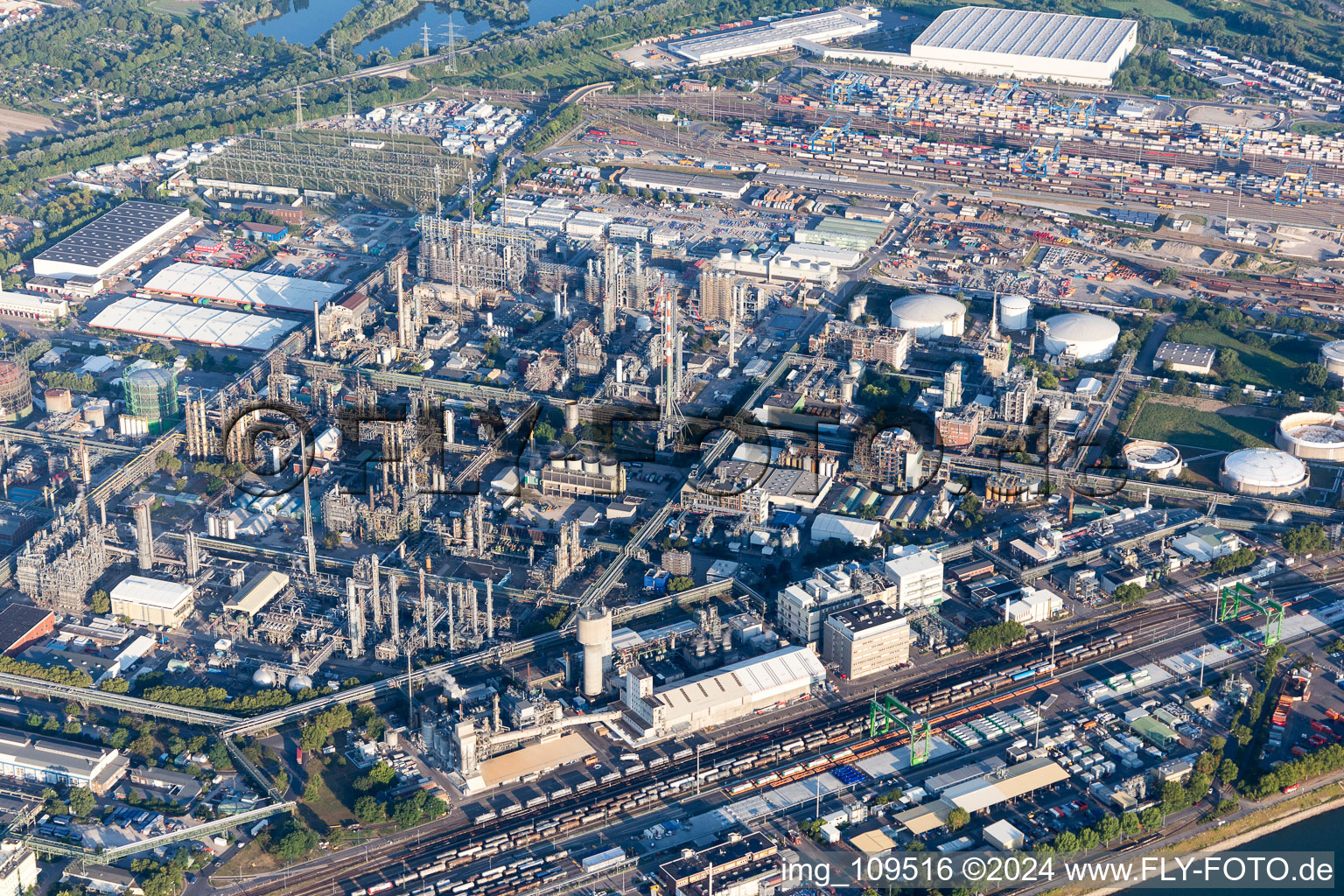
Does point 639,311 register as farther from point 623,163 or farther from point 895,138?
point 895,138

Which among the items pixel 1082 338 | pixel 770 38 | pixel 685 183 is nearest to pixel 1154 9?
pixel 770 38

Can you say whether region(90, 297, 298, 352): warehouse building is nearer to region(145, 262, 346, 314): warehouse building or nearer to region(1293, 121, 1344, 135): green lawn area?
region(145, 262, 346, 314): warehouse building

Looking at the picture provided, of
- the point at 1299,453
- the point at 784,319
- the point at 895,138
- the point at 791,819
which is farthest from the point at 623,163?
the point at 791,819

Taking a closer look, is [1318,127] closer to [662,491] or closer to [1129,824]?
[662,491]

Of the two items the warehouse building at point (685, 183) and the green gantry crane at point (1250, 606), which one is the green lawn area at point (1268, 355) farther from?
the warehouse building at point (685, 183)

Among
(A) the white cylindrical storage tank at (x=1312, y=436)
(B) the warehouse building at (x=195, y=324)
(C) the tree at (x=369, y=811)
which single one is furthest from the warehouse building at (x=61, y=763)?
(A) the white cylindrical storage tank at (x=1312, y=436)

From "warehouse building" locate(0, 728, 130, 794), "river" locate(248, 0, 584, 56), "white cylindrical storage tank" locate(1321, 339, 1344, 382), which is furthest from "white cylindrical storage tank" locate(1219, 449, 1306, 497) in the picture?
"river" locate(248, 0, 584, 56)
